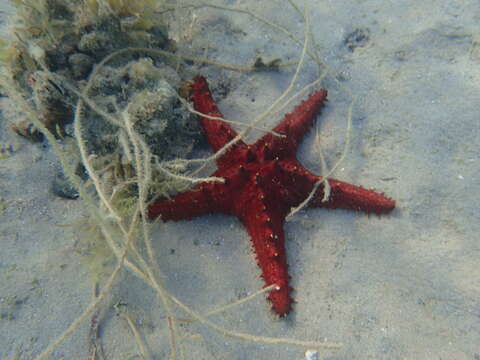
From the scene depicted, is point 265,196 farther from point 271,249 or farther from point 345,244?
point 345,244

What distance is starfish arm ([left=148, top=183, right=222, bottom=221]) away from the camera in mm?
3541

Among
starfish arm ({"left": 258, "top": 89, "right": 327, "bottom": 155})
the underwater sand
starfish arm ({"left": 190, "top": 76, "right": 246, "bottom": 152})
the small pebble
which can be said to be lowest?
the small pebble

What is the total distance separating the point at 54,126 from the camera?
148 inches

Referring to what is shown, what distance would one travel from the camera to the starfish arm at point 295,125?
3748 mm

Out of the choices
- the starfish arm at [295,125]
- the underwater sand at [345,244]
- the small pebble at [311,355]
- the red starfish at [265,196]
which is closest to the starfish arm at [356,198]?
the red starfish at [265,196]

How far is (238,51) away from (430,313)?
3.96 m

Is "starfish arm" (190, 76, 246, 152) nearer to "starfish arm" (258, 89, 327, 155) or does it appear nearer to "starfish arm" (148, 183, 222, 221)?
"starfish arm" (258, 89, 327, 155)

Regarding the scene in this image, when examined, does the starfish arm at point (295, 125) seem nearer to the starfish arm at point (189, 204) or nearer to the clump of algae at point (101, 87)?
the clump of algae at point (101, 87)

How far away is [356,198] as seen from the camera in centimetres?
362

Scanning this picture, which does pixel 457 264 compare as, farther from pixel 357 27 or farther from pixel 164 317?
pixel 357 27

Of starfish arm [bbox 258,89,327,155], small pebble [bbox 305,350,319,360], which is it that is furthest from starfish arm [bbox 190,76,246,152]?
small pebble [bbox 305,350,319,360]

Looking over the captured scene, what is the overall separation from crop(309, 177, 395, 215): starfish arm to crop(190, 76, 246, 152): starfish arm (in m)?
1.03

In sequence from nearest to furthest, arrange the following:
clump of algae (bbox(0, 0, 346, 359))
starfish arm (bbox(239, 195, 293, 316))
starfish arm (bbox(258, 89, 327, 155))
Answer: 1. starfish arm (bbox(239, 195, 293, 316))
2. clump of algae (bbox(0, 0, 346, 359))
3. starfish arm (bbox(258, 89, 327, 155))

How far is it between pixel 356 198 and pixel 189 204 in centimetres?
172
